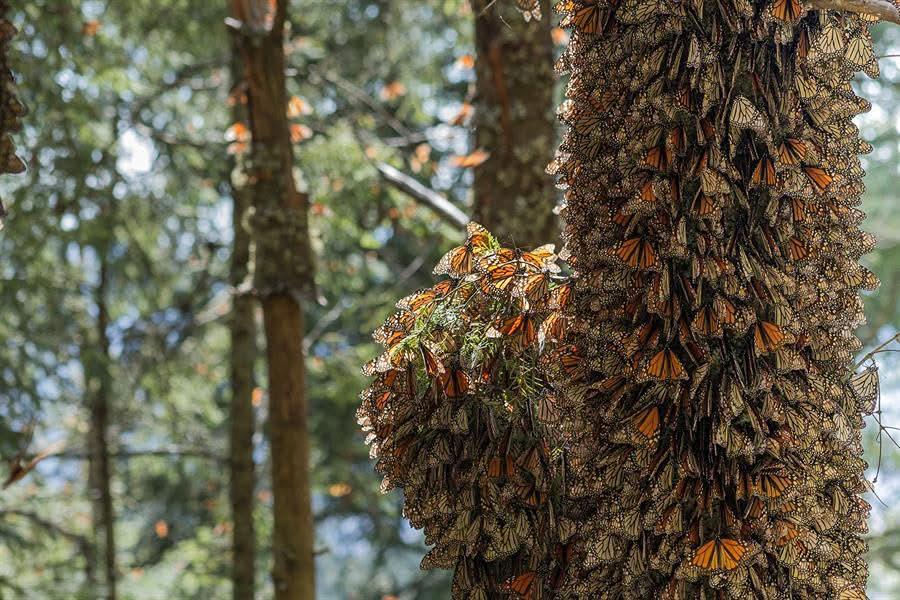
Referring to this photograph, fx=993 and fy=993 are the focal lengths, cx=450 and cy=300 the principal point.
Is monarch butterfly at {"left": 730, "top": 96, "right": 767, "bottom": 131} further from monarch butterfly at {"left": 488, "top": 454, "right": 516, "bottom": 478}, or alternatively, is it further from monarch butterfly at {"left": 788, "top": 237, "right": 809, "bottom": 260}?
monarch butterfly at {"left": 488, "top": 454, "right": 516, "bottom": 478}

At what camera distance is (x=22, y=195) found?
6520 millimetres

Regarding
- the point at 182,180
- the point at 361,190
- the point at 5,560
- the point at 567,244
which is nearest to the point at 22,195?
the point at 182,180

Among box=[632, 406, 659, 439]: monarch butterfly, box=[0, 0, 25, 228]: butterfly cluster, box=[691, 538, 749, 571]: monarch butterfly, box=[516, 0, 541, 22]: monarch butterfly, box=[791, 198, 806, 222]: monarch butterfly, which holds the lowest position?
box=[691, 538, 749, 571]: monarch butterfly

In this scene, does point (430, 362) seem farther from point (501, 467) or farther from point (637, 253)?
point (637, 253)

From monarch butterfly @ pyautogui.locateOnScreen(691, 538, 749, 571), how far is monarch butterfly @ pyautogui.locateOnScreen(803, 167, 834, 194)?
2.37 feet

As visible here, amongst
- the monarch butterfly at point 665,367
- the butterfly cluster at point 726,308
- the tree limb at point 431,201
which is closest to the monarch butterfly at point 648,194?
the butterfly cluster at point 726,308

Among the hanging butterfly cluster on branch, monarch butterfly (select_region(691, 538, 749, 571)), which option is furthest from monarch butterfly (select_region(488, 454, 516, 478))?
monarch butterfly (select_region(691, 538, 749, 571))

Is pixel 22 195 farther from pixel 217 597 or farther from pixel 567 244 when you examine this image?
pixel 567 244

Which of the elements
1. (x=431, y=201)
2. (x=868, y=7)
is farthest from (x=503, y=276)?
Answer: (x=431, y=201)

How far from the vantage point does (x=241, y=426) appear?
6871 millimetres

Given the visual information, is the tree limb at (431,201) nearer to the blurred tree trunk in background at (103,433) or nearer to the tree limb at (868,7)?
the tree limb at (868,7)

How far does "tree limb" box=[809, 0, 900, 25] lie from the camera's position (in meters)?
2.01

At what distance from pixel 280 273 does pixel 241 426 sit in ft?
8.66

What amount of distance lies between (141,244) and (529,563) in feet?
21.5
